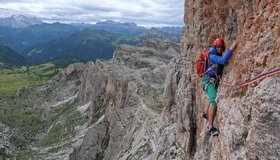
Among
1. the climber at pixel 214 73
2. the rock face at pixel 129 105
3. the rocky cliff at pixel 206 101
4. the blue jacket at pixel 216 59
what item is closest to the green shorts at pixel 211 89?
the climber at pixel 214 73

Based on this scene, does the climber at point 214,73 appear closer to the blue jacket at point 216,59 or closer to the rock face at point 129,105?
the blue jacket at point 216,59

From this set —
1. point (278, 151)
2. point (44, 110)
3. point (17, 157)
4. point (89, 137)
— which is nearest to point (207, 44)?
point (278, 151)

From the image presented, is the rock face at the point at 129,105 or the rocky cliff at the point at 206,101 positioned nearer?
the rocky cliff at the point at 206,101

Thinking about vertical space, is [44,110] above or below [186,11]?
below

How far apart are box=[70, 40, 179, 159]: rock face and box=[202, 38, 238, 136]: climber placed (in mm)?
23192

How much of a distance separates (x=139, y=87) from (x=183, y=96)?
188 feet

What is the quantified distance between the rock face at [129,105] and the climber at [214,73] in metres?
23.2

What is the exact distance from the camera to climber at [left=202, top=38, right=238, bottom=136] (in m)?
21.3

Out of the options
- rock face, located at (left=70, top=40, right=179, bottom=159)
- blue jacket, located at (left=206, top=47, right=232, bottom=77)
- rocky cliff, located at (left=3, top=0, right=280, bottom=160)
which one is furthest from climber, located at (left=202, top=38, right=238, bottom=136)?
rock face, located at (left=70, top=40, right=179, bottom=159)

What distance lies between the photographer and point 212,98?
21969 mm

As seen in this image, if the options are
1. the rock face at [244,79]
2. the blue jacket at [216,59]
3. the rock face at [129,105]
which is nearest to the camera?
the rock face at [244,79]

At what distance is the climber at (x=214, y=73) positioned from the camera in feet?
69.9

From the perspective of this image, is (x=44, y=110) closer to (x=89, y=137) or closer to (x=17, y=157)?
(x=17, y=157)

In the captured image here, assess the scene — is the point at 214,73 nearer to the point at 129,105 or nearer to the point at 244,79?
the point at 244,79
